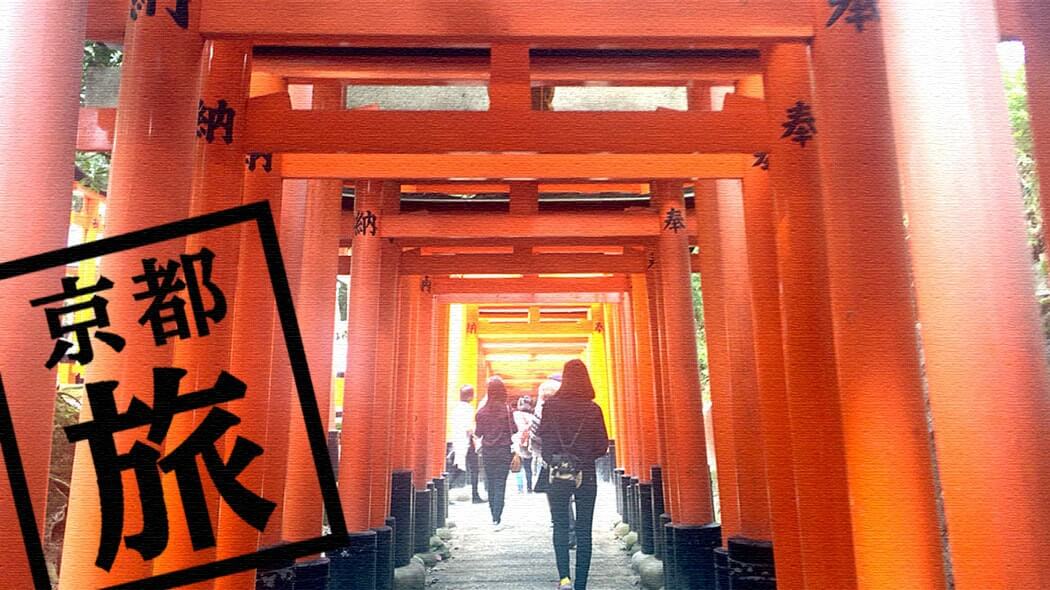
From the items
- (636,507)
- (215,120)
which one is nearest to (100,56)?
(215,120)

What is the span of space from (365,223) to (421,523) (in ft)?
13.2

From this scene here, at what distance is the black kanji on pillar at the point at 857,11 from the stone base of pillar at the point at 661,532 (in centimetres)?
493

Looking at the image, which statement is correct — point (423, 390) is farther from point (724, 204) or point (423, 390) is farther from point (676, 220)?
point (724, 204)

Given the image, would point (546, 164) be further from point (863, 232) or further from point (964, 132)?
point (964, 132)

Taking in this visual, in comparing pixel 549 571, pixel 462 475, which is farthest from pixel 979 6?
pixel 462 475

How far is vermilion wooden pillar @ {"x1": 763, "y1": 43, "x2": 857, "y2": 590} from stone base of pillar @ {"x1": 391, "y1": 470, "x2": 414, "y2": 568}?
4.99 metres

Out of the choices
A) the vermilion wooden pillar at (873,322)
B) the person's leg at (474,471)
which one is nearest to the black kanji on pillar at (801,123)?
the vermilion wooden pillar at (873,322)

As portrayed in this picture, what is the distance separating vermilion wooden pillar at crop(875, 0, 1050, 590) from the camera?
2.46 m

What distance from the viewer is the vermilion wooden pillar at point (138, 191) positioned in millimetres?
2455

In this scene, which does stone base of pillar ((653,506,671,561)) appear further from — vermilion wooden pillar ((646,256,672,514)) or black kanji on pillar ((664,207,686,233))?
black kanji on pillar ((664,207,686,233))

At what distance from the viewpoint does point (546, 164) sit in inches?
179

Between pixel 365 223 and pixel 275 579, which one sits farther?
pixel 365 223

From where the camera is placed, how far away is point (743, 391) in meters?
5.20

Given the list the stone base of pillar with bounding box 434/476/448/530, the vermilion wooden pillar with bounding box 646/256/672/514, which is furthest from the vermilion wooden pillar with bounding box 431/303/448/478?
the vermilion wooden pillar with bounding box 646/256/672/514
